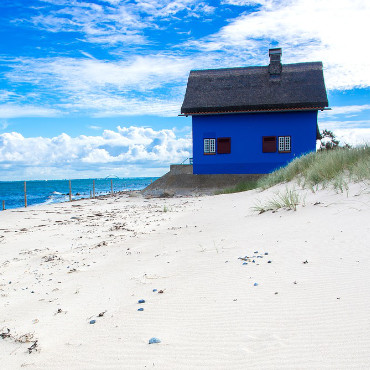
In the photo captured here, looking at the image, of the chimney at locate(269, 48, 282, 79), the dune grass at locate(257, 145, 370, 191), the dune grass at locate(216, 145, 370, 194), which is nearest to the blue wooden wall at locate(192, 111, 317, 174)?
the chimney at locate(269, 48, 282, 79)

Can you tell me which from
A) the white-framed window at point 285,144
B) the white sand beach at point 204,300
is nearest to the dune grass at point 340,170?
the white sand beach at point 204,300

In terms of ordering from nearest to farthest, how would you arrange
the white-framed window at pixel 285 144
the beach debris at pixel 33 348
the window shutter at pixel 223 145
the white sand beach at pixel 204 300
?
1. the white sand beach at pixel 204 300
2. the beach debris at pixel 33 348
3. the white-framed window at pixel 285 144
4. the window shutter at pixel 223 145

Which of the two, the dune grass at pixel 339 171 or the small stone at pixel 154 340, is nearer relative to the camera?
the small stone at pixel 154 340

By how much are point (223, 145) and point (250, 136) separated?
2.10 meters

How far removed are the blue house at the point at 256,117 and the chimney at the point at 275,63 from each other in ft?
0.24

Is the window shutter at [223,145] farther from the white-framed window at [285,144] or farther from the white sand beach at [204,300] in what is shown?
the white sand beach at [204,300]

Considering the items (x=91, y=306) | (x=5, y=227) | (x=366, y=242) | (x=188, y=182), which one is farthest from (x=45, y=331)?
(x=188, y=182)

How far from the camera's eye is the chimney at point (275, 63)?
82.6 feet

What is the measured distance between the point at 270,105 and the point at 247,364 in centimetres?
2284

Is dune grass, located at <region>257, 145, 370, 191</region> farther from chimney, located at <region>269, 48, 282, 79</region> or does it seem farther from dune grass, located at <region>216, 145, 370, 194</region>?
chimney, located at <region>269, 48, 282, 79</region>

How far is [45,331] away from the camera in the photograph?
330 centimetres

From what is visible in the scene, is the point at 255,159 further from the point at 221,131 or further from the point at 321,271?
the point at 321,271

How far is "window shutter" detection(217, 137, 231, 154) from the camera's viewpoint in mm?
24839

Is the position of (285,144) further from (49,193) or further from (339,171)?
(49,193)
